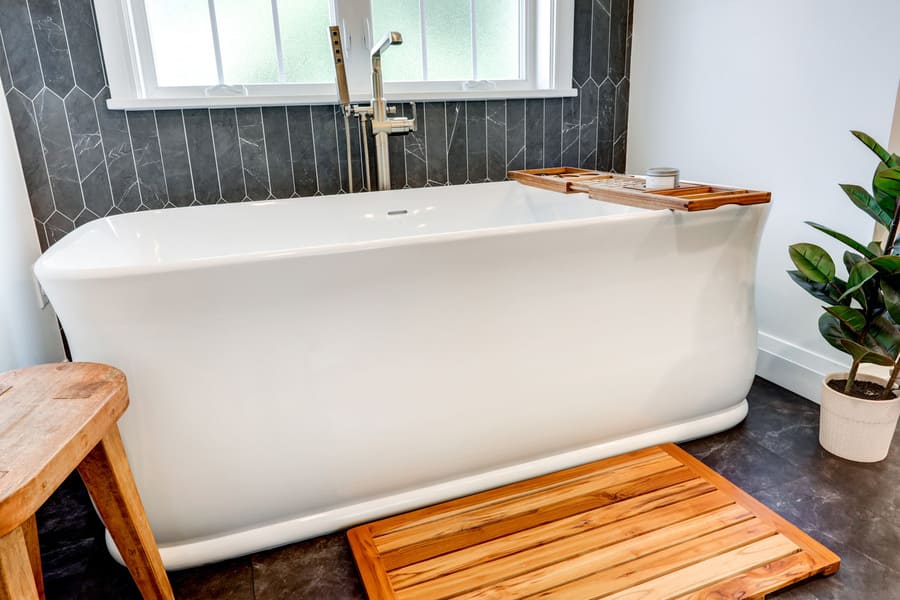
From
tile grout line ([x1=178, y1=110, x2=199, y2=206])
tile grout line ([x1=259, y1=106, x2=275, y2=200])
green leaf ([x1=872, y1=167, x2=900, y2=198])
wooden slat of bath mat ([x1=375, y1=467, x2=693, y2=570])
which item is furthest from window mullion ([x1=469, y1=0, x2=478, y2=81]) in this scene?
wooden slat of bath mat ([x1=375, y1=467, x2=693, y2=570])

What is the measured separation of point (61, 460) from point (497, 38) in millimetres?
2335

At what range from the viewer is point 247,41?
7.20 feet

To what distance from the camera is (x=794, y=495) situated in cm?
148

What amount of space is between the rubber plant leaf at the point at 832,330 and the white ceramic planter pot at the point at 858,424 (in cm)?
15

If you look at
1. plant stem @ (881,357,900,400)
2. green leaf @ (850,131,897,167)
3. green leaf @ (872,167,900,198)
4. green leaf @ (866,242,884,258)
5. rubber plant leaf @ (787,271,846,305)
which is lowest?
plant stem @ (881,357,900,400)

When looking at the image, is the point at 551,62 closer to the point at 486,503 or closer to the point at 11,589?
the point at 486,503

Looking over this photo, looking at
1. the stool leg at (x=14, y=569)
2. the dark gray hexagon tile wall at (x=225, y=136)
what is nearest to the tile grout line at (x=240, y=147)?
the dark gray hexagon tile wall at (x=225, y=136)

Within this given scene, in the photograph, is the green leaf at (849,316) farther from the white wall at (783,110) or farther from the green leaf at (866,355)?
the white wall at (783,110)

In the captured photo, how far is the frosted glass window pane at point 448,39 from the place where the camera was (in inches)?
95.0

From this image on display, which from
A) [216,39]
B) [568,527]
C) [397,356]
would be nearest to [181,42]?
[216,39]

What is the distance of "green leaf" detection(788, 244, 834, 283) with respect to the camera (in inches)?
58.9

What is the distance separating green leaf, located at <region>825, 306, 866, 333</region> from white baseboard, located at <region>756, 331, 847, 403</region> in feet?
1.42

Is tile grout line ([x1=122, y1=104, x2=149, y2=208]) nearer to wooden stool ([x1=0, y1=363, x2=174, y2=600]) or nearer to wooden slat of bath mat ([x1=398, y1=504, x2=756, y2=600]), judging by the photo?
wooden stool ([x1=0, y1=363, x2=174, y2=600])

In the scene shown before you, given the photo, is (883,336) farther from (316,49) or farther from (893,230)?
(316,49)
